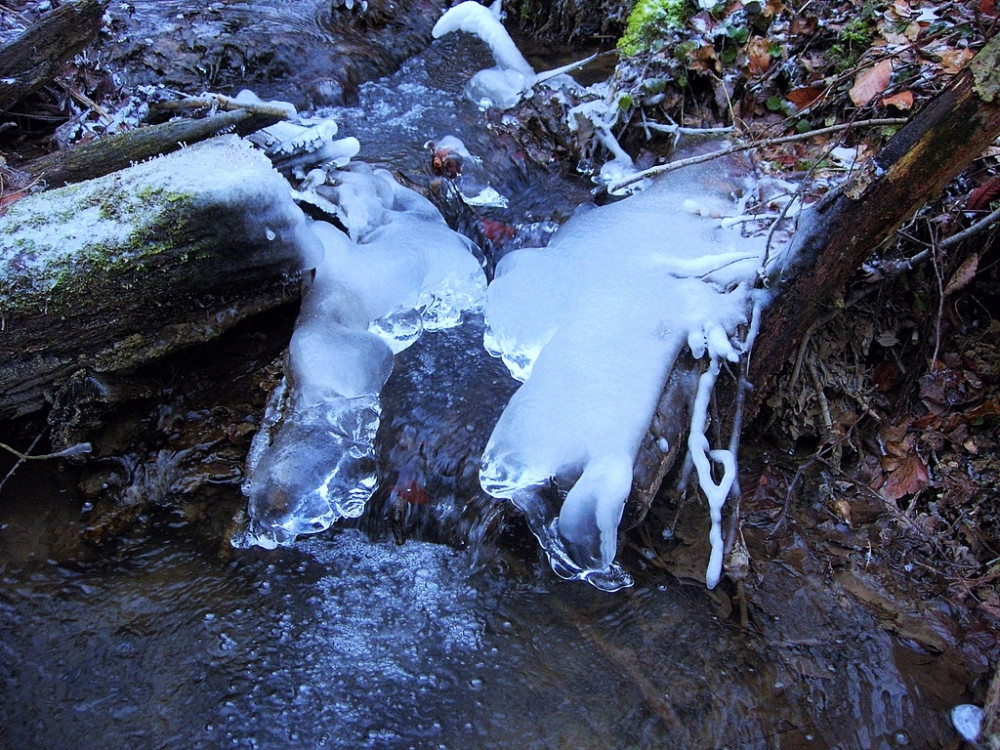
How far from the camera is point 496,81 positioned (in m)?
5.18

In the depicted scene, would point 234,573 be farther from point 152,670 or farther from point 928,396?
point 928,396

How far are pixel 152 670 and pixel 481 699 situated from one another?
4.04 feet

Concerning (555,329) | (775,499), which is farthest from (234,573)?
(775,499)

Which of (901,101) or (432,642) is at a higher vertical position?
(901,101)

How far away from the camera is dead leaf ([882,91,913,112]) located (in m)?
3.22

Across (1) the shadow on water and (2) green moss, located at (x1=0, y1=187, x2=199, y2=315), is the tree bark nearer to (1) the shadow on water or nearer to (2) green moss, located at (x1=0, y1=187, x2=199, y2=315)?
(1) the shadow on water

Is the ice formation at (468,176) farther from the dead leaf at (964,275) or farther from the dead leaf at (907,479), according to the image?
the dead leaf at (907,479)

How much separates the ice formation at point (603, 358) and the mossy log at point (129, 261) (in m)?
1.30

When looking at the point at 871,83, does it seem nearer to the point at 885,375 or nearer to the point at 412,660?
the point at 885,375

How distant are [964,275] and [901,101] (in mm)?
990

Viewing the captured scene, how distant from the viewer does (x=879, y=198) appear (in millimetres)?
2367

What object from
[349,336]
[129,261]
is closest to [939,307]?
[349,336]

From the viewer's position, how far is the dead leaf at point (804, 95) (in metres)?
3.66

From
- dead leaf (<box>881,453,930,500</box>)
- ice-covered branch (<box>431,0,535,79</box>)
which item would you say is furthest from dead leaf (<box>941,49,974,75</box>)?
ice-covered branch (<box>431,0,535,79</box>)
